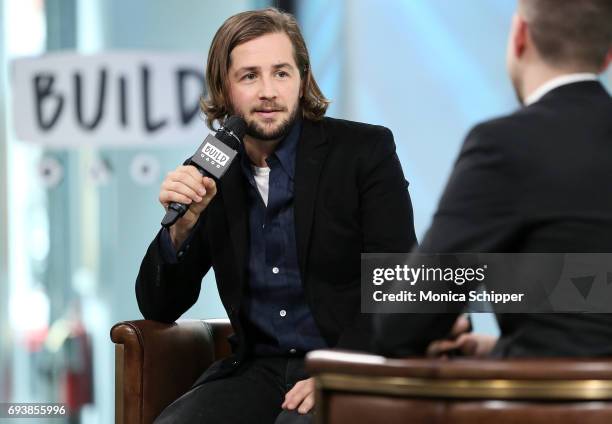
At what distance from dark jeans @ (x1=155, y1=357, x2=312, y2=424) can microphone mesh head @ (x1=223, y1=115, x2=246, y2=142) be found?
21.3 inches

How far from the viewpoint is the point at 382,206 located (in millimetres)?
2285

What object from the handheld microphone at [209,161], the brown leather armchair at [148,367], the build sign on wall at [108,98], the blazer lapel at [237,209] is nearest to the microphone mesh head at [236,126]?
the handheld microphone at [209,161]

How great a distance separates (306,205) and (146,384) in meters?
0.59

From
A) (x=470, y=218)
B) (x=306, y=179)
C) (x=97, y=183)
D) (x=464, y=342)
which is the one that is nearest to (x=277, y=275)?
(x=306, y=179)

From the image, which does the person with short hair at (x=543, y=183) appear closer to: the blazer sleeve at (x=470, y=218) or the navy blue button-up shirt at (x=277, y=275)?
the blazer sleeve at (x=470, y=218)

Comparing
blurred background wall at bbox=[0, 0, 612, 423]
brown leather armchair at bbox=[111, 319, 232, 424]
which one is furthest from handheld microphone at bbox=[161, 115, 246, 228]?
blurred background wall at bbox=[0, 0, 612, 423]

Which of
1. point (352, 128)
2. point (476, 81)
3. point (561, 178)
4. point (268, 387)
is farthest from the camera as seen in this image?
point (476, 81)

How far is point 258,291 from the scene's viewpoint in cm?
231

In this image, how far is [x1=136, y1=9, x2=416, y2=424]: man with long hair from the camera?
223 centimetres

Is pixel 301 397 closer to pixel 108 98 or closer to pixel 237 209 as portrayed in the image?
pixel 237 209

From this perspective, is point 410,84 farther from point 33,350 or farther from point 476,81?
point 33,350

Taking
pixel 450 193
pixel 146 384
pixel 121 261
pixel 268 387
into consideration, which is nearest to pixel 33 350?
pixel 121 261

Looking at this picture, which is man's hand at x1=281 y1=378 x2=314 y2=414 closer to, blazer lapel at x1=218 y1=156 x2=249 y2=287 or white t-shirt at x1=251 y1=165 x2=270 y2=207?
blazer lapel at x1=218 y1=156 x2=249 y2=287

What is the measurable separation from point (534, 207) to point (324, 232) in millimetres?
981
